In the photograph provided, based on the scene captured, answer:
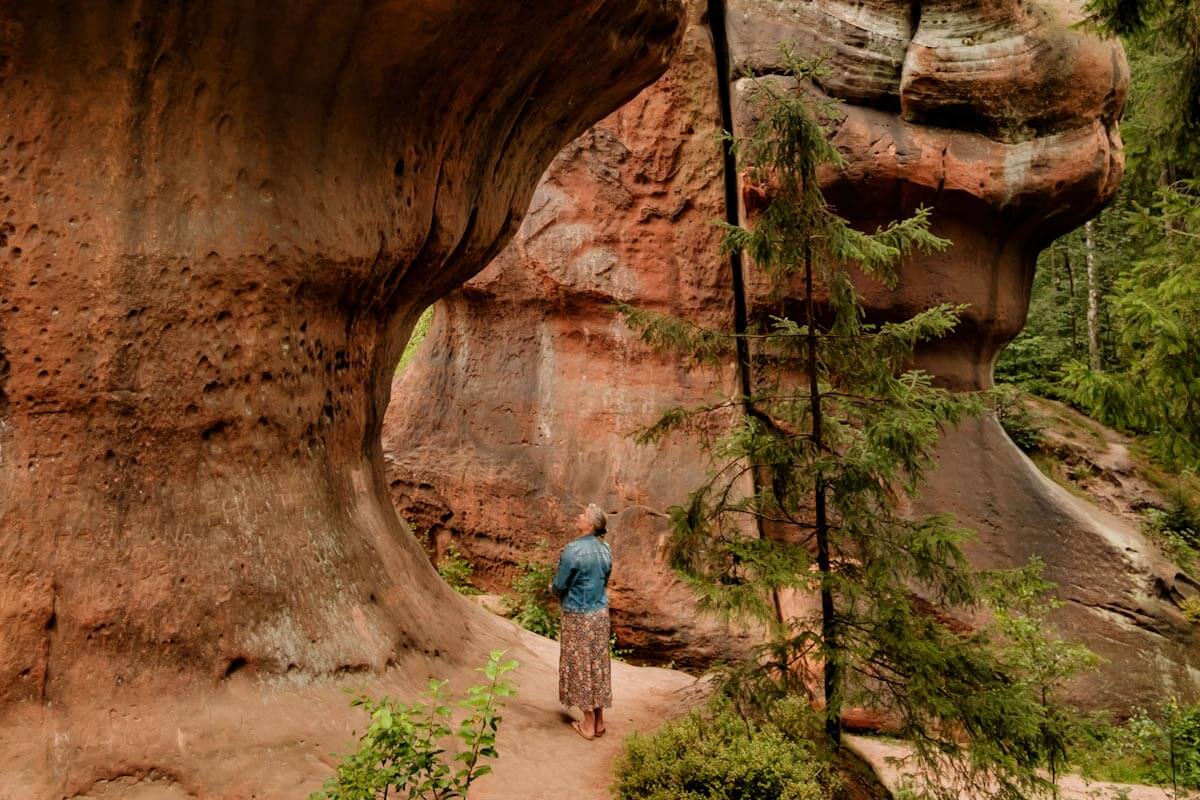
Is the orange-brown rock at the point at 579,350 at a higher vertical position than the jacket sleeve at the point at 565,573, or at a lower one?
higher

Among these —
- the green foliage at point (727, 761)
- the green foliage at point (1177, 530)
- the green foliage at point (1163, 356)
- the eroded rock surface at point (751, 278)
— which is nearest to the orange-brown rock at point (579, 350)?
the eroded rock surface at point (751, 278)

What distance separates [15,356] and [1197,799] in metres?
9.63

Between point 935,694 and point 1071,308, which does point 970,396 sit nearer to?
point 935,694

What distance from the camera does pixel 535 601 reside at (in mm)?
10344

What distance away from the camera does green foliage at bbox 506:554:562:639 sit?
9.99 m

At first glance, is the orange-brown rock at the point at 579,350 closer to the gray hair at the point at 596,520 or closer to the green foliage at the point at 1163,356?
the green foliage at the point at 1163,356

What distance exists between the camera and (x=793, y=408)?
5.98 m

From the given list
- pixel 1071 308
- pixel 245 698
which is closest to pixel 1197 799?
pixel 245 698

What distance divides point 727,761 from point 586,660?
1357mm

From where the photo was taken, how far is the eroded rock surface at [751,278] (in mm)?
11078

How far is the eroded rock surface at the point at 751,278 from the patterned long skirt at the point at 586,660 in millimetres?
4456

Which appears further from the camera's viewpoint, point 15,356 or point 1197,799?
point 1197,799

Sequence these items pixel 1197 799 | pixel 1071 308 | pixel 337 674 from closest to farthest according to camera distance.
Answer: pixel 337 674 → pixel 1197 799 → pixel 1071 308

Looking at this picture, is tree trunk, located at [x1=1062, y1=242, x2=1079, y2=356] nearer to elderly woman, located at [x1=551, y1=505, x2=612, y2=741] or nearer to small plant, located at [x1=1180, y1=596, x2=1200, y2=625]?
small plant, located at [x1=1180, y1=596, x2=1200, y2=625]
